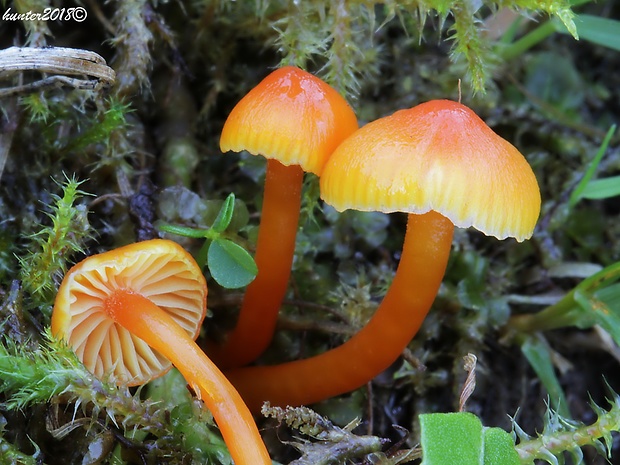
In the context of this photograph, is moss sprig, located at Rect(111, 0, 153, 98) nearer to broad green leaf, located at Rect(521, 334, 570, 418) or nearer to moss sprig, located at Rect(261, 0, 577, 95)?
moss sprig, located at Rect(261, 0, 577, 95)

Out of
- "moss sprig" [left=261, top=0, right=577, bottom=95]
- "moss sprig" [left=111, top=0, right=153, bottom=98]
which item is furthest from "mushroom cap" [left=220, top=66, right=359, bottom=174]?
"moss sprig" [left=111, top=0, right=153, bottom=98]

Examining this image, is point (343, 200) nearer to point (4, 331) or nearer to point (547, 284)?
point (4, 331)

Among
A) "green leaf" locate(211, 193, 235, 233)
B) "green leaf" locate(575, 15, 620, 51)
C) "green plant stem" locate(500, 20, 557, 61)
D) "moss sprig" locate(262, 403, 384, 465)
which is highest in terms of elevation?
"green leaf" locate(575, 15, 620, 51)

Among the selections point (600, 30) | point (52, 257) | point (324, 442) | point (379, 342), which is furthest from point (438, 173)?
point (600, 30)

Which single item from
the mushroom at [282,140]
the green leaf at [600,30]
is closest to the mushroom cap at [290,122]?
the mushroom at [282,140]

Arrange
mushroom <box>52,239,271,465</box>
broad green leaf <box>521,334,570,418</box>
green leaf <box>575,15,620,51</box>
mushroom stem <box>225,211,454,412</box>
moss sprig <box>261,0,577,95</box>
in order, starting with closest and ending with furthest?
mushroom <box>52,239,271,465</box>
mushroom stem <box>225,211,454,412</box>
moss sprig <box>261,0,577,95</box>
broad green leaf <box>521,334,570,418</box>
green leaf <box>575,15,620,51</box>

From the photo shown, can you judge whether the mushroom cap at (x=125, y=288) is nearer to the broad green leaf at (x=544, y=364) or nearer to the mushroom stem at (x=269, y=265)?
the mushroom stem at (x=269, y=265)

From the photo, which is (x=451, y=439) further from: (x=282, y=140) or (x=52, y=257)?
(x=52, y=257)
